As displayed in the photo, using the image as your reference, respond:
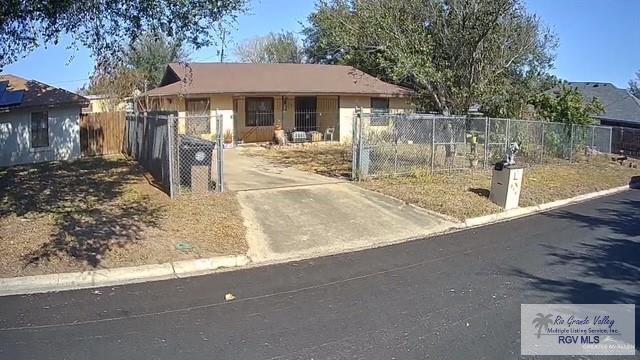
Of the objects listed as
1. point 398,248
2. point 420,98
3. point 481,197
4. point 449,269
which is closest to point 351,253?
point 398,248

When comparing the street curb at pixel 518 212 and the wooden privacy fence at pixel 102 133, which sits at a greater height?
the wooden privacy fence at pixel 102 133

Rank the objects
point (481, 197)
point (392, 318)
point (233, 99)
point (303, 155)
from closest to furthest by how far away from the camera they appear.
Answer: point (392, 318) < point (481, 197) < point (303, 155) < point (233, 99)

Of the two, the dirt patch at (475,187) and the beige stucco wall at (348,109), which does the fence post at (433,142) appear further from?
the beige stucco wall at (348,109)

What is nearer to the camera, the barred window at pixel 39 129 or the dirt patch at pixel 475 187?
the dirt patch at pixel 475 187

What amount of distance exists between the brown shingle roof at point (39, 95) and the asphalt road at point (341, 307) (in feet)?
52.6

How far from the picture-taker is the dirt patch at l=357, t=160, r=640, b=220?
38.2 ft

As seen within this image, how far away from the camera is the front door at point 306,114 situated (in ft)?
89.6

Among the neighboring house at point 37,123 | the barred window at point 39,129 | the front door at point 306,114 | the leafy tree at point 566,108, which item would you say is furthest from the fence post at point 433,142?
the barred window at point 39,129

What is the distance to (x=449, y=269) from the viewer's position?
7.20 metres

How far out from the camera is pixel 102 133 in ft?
75.7

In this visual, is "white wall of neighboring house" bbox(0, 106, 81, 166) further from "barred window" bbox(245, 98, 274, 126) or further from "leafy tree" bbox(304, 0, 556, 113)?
"leafy tree" bbox(304, 0, 556, 113)

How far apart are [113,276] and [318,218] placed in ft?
14.2

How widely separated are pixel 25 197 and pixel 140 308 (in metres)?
7.21

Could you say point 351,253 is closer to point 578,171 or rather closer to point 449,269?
point 449,269
